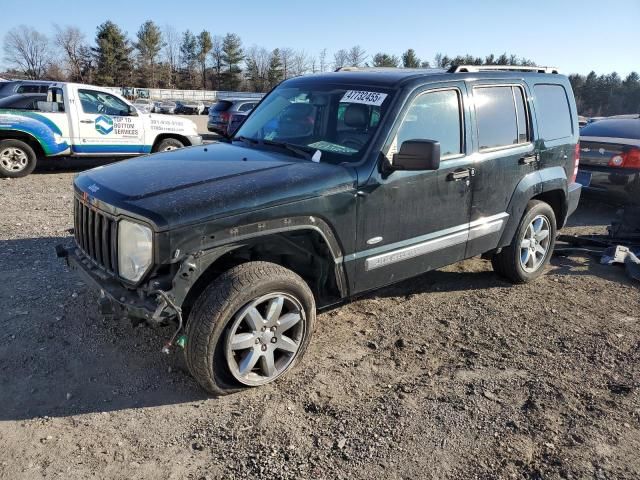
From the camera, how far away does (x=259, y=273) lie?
3174 millimetres

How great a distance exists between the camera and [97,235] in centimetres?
333

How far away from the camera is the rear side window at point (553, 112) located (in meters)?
5.00

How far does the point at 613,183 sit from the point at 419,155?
5569 mm

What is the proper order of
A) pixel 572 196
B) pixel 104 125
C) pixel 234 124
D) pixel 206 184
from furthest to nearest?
pixel 234 124 < pixel 104 125 < pixel 572 196 < pixel 206 184

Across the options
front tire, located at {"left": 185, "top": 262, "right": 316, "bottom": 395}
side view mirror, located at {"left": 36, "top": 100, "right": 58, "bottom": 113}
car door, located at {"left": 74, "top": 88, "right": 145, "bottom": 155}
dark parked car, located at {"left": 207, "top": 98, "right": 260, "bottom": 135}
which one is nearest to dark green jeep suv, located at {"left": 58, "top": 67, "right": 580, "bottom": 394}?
front tire, located at {"left": 185, "top": 262, "right": 316, "bottom": 395}

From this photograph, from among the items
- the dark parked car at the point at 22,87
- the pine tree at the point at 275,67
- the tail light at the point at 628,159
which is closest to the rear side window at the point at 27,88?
the dark parked car at the point at 22,87

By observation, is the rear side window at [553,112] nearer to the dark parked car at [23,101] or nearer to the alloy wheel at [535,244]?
the alloy wheel at [535,244]

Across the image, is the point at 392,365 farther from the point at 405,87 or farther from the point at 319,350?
the point at 405,87

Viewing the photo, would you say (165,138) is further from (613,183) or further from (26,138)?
(613,183)

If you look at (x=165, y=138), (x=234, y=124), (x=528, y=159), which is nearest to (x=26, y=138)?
(x=165, y=138)

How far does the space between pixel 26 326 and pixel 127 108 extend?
765cm

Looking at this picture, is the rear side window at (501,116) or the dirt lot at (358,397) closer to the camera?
the dirt lot at (358,397)

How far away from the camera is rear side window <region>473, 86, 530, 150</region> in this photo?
4375 mm

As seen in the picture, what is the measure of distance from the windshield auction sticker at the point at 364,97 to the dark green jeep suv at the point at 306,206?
0.01 meters
